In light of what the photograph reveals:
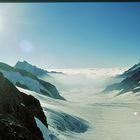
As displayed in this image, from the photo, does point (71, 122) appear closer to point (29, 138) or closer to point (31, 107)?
point (31, 107)

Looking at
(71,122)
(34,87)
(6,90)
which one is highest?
(34,87)

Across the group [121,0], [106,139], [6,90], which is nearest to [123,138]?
[106,139]

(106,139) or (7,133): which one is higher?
(106,139)

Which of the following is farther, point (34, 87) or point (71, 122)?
point (34, 87)

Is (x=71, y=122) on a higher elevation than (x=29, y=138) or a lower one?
higher

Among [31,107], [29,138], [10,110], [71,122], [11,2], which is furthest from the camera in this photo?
[71,122]

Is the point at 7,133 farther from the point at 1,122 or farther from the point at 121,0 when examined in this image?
the point at 121,0

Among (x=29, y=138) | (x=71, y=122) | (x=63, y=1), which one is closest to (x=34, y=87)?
(x=71, y=122)

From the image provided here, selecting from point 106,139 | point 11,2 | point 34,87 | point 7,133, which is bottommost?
point 7,133

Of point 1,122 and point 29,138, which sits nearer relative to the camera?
point 1,122

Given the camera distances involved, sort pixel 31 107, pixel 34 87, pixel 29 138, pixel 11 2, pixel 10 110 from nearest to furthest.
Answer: pixel 11 2
pixel 29 138
pixel 10 110
pixel 31 107
pixel 34 87
